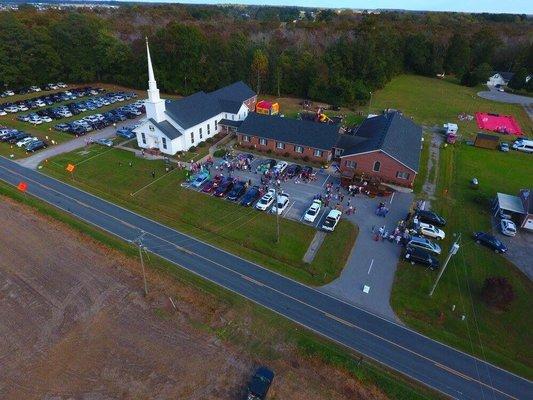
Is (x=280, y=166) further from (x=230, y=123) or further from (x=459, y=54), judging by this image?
(x=459, y=54)

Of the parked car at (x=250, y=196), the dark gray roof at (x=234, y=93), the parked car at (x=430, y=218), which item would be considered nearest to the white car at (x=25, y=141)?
the dark gray roof at (x=234, y=93)

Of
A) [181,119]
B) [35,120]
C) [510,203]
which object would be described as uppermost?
[181,119]

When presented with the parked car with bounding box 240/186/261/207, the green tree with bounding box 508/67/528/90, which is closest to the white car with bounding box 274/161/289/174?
the parked car with bounding box 240/186/261/207

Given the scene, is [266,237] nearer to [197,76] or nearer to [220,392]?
[220,392]

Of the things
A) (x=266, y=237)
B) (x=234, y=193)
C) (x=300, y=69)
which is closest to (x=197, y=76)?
(x=300, y=69)

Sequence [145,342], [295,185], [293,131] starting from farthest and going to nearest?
[293,131] → [295,185] → [145,342]

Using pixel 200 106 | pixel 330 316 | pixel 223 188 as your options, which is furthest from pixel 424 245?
pixel 200 106

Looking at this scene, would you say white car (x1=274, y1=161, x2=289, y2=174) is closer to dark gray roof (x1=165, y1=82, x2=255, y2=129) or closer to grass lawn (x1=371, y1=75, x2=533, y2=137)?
dark gray roof (x1=165, y1=82, x2=255, y2=129)

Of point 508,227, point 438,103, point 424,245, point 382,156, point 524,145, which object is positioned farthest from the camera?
point 438,103
